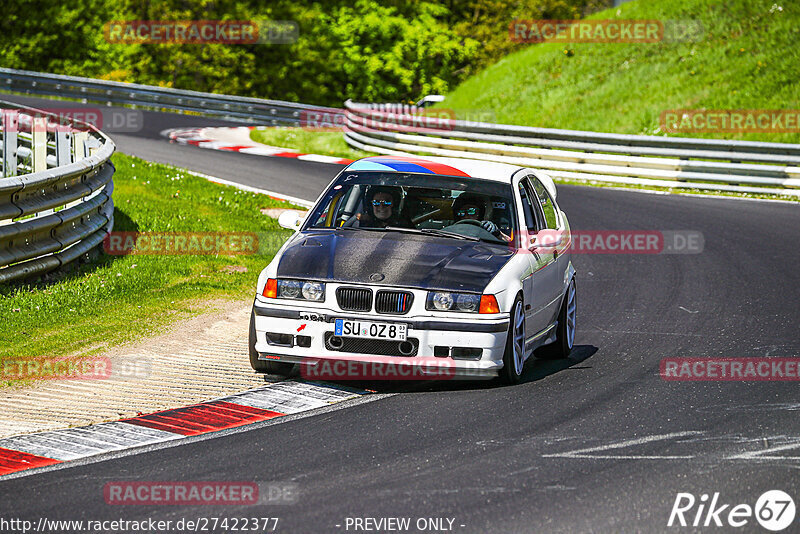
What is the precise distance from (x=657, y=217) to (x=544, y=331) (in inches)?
406

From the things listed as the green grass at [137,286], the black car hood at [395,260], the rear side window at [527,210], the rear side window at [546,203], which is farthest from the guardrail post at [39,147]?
the rear side window at [527,210]

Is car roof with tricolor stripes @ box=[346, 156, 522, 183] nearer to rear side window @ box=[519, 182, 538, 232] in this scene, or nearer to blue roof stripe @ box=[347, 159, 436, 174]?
blue roof stripe @ box=[347, 159, 436, 174]

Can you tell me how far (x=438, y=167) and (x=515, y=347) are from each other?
1.90m

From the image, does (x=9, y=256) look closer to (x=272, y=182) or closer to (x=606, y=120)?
(x=272, y=182)

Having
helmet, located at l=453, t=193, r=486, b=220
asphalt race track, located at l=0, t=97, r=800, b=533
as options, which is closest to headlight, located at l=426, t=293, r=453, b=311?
asphalt race track, located at l=0, t=97, r=800, b=533

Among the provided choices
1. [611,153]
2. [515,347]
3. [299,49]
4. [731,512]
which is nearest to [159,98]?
[611,153]

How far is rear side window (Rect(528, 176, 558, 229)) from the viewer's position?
9875mm

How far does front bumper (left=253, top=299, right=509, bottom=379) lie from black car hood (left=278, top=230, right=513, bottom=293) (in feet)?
0.77

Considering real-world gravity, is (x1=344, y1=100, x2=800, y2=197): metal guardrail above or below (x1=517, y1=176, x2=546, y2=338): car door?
below

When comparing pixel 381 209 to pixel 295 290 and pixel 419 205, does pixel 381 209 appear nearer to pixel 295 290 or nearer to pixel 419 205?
pixel 419 205

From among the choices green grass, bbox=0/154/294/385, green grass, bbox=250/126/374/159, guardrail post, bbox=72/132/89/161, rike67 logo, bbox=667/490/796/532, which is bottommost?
green grass, bbox=250/126/374/159

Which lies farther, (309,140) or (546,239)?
(309,140)

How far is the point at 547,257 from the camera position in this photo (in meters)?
9.14

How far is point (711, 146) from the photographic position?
2334 centimetres
